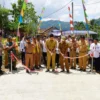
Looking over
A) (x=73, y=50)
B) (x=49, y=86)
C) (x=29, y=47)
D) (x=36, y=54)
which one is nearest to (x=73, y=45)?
(x=73, y=50)

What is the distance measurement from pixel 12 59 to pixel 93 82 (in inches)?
172

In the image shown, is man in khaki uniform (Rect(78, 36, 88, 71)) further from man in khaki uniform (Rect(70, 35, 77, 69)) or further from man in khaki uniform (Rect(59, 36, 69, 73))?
man in khaki uniform (Rect(59, 36, 69, 73))

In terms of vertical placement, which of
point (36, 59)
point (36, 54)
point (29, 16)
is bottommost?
point (36, 59)

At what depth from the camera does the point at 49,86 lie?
34.0ft

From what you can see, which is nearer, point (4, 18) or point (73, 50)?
point (73, 50)

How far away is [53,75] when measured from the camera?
1288cm

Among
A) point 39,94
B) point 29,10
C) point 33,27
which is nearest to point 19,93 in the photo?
point 39,94

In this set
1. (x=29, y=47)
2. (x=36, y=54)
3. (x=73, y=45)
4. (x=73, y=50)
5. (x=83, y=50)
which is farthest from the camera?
(x=73, y=50)

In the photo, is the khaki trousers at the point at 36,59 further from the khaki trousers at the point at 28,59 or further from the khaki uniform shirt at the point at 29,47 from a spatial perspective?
the khaki uniform shirt at the point at 29,47

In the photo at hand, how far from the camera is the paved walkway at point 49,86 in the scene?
8781 millimetres

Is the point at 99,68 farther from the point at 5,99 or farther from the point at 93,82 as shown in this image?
the point at 5,99

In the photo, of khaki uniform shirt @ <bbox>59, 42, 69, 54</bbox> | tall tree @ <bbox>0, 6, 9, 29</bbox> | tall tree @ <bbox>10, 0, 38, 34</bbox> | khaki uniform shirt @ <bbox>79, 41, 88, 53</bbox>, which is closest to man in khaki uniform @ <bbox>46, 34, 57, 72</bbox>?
khaki uniform shirt @ <bbox>59, 42, 69, 54</bbox>

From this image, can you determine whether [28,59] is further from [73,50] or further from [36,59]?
[73,50]

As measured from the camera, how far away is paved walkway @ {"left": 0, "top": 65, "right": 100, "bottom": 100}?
8.78 meters
